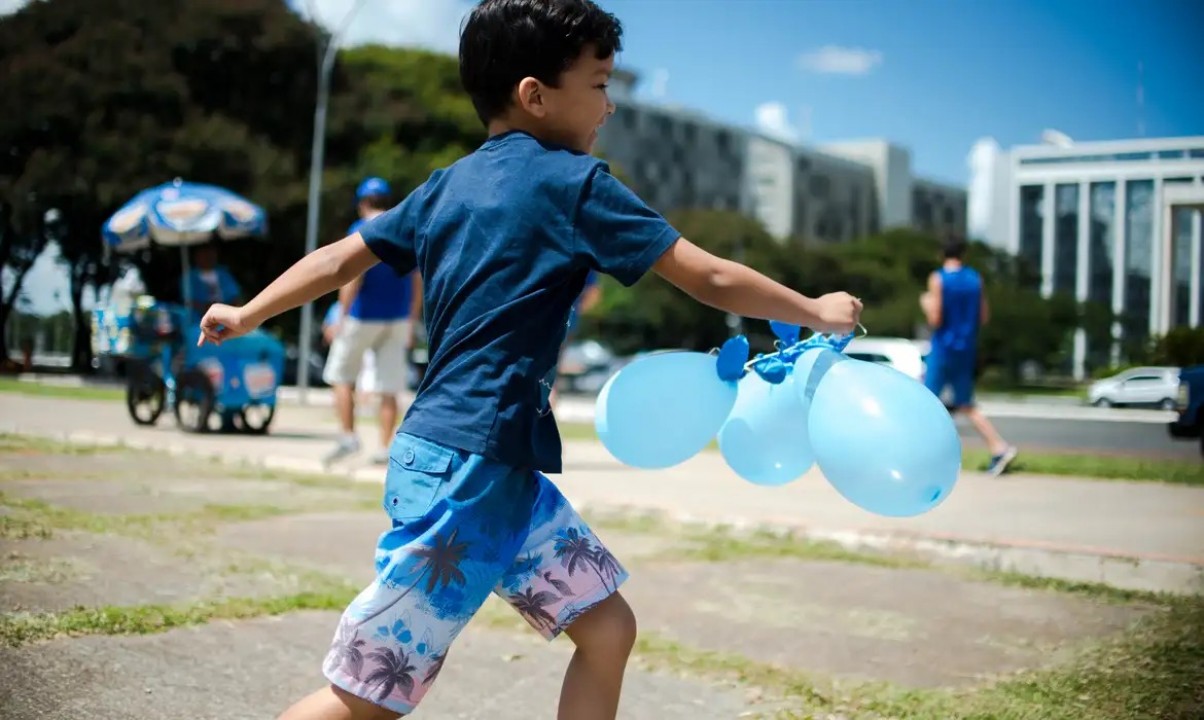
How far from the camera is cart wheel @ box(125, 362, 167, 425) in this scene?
36.4 feet

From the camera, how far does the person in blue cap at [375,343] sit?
7.84m

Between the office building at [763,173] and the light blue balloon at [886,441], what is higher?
the office building at [763,173]

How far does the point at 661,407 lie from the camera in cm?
253

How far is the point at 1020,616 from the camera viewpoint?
13.6 ft

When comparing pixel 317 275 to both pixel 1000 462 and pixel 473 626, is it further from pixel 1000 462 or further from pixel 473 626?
pixel 1000 462

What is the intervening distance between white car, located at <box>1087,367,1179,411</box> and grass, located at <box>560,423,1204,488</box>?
0.52m

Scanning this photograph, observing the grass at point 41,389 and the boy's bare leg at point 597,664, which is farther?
the grass at point 41,389

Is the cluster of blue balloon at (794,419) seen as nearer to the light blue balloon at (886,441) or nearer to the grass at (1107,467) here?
the light blue balloon at (886,441)

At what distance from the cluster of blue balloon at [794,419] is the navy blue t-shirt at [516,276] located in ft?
1.54

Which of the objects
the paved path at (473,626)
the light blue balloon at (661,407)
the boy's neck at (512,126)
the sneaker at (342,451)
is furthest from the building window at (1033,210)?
the boy's neck at (512,126)

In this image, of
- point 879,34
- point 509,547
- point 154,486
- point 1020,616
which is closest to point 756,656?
point 1020,616

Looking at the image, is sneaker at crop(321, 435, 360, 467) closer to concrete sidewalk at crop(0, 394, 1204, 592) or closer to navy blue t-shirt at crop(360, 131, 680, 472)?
concrete sidewalk at crop(0, 394, 1204, 592)

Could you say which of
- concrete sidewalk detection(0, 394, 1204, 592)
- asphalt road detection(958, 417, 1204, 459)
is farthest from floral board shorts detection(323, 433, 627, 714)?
asphalt road detection(958, 417, 1204, 459)

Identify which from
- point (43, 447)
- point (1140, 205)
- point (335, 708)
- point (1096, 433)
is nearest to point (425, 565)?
point (335, 708)
